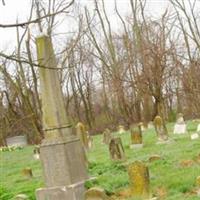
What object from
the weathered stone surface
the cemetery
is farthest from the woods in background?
the weathered stone surface

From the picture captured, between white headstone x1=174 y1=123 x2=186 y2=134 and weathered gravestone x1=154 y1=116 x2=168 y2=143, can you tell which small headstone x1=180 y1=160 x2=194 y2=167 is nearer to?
weathered gravestone x1=154 y1=116 x2=168 y2=143

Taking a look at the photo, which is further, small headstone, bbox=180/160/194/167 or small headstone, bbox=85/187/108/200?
small headstone, bbox=180/160/194/167

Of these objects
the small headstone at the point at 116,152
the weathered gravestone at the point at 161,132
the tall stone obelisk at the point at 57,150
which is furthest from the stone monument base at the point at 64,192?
the weathered gravestone at the point at 161,132

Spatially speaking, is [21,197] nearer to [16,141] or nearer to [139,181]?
[139,181]

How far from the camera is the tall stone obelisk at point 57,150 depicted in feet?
31.6

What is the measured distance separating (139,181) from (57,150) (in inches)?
68.0

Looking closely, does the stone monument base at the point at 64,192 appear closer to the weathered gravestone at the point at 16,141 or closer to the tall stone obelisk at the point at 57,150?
the tall stone obelisk at the point at 57,150

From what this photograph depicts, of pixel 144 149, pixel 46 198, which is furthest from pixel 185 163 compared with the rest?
pixel 144 149

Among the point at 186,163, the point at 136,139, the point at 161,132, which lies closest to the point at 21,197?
the point at 186,163

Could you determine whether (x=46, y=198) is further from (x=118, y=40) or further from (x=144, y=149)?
(x=118, y=40)

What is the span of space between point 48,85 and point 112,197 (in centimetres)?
243

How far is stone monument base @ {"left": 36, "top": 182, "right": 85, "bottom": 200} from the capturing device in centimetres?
950

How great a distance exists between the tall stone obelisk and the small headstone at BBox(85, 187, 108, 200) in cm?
58

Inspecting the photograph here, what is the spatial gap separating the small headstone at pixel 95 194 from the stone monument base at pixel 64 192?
0.55m
